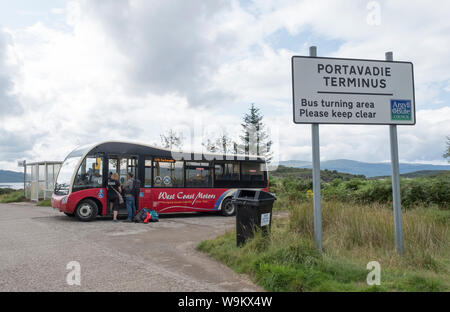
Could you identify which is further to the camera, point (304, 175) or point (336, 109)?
point (304, 175)

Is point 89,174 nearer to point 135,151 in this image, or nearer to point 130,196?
point 130,196

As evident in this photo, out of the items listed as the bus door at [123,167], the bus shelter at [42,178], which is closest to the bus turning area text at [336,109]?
the bus door at [123,167]

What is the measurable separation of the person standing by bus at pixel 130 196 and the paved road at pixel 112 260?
151 cm

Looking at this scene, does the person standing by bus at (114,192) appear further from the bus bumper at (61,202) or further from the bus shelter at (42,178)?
the bus shelter at (42,178)

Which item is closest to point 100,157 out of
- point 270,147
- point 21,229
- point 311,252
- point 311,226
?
point 21,229

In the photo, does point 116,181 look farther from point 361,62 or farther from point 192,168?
point 361,62

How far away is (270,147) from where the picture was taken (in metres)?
44.3

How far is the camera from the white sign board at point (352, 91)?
6.63 m

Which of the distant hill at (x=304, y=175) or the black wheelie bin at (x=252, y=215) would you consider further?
the distant hill at (x=304, y=175)

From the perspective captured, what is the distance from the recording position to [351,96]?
6801 millimetres

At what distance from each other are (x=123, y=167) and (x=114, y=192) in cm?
121

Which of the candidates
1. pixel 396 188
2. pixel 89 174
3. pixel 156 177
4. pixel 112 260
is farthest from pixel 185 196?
pixel 396 188

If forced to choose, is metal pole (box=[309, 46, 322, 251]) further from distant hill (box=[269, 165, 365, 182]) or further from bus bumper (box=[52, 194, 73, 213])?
distant hill (box=[269, 165, 365, 182])

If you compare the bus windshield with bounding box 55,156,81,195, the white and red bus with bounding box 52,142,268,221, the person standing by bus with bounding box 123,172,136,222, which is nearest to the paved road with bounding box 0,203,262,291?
the person standing by bus with bounding box 123,172,136,222
